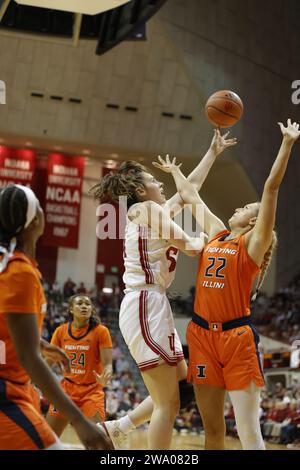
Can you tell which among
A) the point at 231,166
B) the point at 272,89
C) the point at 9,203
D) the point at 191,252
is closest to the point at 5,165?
the point at 231,166

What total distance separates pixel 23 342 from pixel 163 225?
1956mm

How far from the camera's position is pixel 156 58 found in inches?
906

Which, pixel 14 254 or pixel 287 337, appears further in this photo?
pixel 287 337

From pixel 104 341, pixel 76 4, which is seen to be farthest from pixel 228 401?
pixel 104 341

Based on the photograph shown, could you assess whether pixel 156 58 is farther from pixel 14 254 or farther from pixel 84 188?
pixel 14 254

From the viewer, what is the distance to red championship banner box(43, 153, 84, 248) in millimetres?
24453

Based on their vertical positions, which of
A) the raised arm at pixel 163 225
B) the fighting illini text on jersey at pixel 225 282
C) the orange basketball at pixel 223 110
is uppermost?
the orange basketball at pixel 223 110

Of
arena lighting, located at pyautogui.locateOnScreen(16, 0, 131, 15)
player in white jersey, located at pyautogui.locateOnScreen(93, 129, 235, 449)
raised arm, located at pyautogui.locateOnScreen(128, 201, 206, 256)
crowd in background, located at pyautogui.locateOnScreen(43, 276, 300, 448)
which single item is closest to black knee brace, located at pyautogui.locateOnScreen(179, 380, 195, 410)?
player in white jersey, located at pyautogui.locateOnScreen(93, 129, 235, 449)

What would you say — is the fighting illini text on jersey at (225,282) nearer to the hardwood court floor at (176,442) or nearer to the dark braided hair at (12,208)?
the dark braided hair at (12,208)

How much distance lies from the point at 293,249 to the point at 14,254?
24689 millimetres

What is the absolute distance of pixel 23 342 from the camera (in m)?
2.92

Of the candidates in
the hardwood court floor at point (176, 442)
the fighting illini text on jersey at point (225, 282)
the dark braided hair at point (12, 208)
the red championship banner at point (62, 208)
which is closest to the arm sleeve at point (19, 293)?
the dark braided hair at point (12, 208)

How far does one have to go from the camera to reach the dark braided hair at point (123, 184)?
16.5ft

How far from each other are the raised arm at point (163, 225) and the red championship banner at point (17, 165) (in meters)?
19.4
